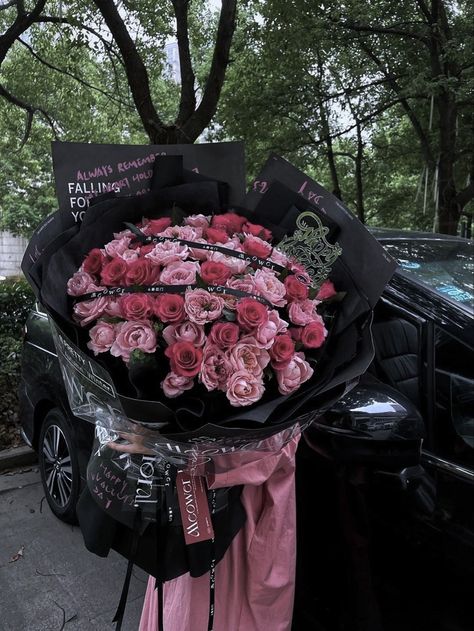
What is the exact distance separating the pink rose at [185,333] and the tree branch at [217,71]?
5.21m

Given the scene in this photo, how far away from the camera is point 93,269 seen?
53.3 inches

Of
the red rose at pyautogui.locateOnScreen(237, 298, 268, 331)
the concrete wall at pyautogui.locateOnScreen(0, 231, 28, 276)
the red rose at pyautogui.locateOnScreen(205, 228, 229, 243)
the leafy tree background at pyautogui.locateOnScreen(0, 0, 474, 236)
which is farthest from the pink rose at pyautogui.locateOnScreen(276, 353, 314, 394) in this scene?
the concrete wall at pyautogui.locateOnScreen(0, 231, 28, 276)

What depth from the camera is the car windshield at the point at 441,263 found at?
2.10 metres

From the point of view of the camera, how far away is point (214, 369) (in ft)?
3.87

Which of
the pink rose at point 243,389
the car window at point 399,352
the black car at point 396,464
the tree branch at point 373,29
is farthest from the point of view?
the tree branch at point 373,29

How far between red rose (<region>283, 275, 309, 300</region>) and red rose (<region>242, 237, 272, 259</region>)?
0.10 metres

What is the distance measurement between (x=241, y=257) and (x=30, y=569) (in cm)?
235

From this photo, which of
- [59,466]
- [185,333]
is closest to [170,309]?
[185,333]

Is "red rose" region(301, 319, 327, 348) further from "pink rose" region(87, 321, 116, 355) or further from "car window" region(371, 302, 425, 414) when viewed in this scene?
"car window" region(371, 302, 425, 414)

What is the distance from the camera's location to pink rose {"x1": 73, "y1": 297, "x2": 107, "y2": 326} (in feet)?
4.18

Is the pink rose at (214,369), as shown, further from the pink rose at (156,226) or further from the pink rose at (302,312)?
the pink rose at (156,226)

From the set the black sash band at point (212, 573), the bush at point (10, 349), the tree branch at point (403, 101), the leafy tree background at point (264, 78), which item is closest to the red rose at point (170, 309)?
the black sash band at point (212, 573)

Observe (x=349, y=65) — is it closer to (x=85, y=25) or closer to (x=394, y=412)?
(x=85, y=25)

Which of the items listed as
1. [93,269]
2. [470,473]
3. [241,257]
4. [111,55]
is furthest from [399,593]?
[111,55]
